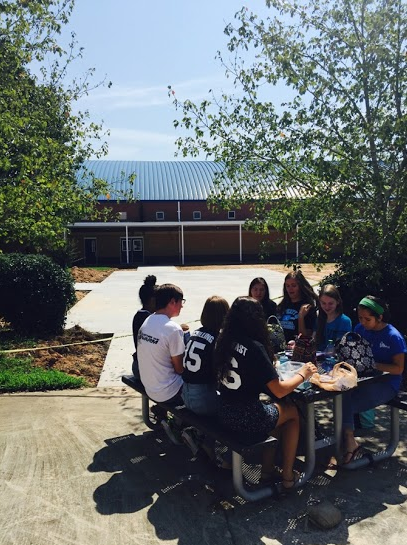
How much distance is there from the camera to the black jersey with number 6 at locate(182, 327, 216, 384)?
385 centimetres

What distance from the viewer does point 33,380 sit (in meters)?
6.47

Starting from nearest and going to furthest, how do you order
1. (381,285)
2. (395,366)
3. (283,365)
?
1. (283,365)
2. (395,366)
3. (381,285)

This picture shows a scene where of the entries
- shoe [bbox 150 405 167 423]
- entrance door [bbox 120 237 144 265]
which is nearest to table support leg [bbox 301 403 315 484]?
shoe [bbox 150 405 167 423]

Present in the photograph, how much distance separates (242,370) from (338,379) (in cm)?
90

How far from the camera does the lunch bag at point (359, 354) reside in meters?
4.21

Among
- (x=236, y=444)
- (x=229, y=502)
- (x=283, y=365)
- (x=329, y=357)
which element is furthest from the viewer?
(x=329, y=357)

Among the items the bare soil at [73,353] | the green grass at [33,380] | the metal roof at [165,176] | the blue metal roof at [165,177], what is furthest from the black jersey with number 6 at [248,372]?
the metal roof at [165,176]

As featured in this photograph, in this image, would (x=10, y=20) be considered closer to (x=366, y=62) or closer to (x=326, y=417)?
(x=366, y=62)

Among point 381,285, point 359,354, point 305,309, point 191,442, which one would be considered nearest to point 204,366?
point 191,442

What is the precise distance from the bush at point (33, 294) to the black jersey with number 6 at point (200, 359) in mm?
5994

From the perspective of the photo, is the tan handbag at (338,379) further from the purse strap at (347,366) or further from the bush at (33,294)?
the bush at (33,294)

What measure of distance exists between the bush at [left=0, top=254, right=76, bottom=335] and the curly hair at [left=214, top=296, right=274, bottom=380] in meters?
6.46

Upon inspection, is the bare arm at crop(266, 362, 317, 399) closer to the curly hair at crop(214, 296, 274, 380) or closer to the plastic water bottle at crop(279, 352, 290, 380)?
the curly hair at crop(214, 296, 274, 380)

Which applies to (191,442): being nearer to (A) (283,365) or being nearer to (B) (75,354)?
(A) (283,365)
